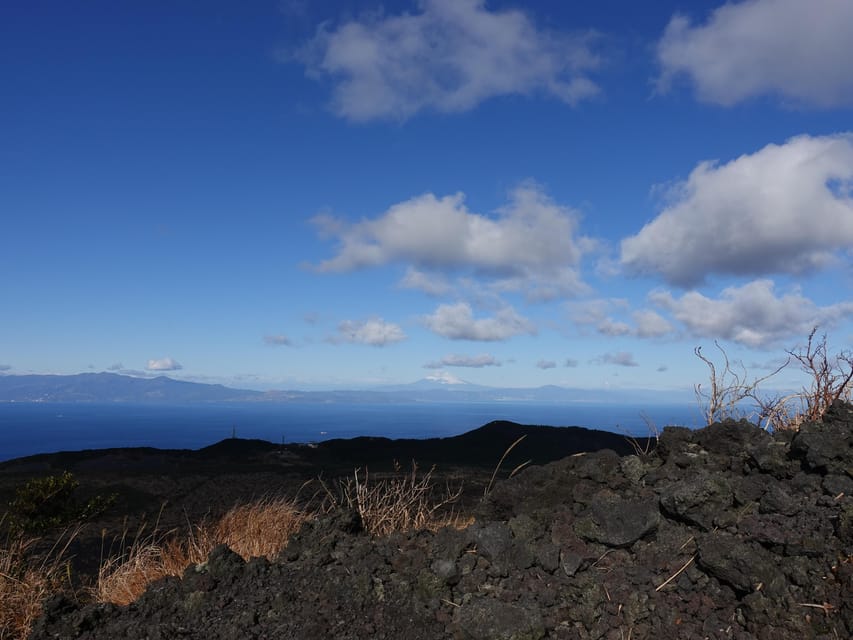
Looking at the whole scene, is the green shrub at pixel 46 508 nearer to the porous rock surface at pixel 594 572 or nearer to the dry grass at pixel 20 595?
the dry grass at pixel 20 595

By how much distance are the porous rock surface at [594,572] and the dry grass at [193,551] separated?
112cm

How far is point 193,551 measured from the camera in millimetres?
6859

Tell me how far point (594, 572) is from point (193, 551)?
4.57m

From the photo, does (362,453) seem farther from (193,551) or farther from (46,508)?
(193,551)

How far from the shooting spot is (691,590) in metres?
4.09

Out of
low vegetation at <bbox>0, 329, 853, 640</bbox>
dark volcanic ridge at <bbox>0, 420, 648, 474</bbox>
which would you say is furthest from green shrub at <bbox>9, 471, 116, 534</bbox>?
dark volcanic ridge at <bbox>0, 420, 648, 474</bbox>

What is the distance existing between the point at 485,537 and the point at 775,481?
89.2 inches

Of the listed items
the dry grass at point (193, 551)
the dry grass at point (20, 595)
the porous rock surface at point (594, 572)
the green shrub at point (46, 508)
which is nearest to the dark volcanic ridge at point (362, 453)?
the green shrub at point (46, 508)

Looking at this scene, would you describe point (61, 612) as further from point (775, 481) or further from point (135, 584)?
point (775, 481)

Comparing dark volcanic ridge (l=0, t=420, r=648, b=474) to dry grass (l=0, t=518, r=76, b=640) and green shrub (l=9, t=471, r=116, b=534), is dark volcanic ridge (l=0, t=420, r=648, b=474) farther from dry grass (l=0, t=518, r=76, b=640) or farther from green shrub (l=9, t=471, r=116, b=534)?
dry grass (l=0, t=518, r=76, b=640)

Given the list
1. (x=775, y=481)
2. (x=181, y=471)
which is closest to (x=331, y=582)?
(x=775, y=481)

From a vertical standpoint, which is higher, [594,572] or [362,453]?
[594,572]

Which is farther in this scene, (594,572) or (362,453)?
(362,453)

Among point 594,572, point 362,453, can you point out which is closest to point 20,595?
point 594,572
